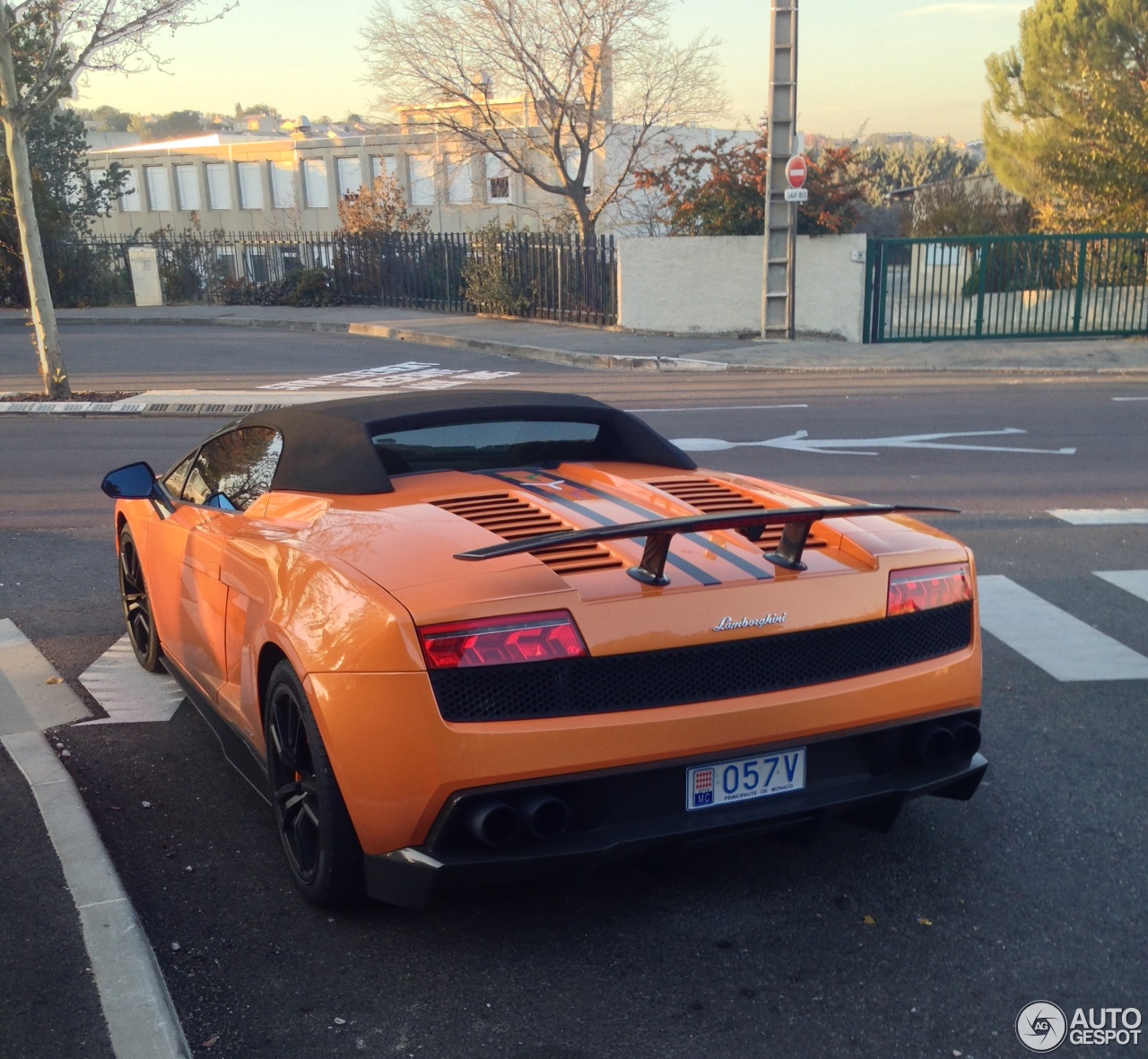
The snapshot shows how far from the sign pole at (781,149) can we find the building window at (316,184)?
1643 inches

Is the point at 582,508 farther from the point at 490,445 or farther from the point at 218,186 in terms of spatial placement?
the point at 218,186

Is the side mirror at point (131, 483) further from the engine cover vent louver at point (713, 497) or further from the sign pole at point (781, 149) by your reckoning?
the sign pole at point (781, 149)

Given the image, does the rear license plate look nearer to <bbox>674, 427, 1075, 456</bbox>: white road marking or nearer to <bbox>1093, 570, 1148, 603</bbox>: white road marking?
<bbox>1093, 570, 1148, 603</bbox>: white road marking

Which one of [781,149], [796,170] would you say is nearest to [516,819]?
[796,170]

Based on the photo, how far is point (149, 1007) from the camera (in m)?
2.91

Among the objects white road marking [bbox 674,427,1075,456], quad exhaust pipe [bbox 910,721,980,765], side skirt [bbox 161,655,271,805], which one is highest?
quad exhaust pipe [bbox 910,721,980,765]

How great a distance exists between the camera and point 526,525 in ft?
11.9

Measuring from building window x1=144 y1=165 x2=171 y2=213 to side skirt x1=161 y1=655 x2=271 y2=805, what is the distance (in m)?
65.3

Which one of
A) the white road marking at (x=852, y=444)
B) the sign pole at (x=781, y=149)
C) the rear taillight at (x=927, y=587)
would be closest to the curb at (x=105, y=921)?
the rear taillight at (x=927, y=587)

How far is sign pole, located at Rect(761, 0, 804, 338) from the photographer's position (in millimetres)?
20328

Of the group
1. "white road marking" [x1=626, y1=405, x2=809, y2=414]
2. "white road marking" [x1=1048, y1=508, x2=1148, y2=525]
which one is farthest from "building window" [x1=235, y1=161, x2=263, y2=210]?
"white road marking" [x1=1048, y1=508, x2=1148, y2=525]

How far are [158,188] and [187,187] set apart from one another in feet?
6.51

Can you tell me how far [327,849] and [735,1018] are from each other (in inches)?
44.6

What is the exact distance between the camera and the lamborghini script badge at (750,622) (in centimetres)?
314
